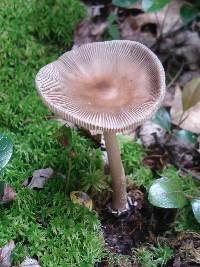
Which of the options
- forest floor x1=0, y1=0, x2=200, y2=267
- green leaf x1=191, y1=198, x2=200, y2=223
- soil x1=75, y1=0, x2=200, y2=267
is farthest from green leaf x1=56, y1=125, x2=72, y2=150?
green leaf x1=191, y1=198, x2=200, y2=223

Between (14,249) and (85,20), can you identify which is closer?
(14,249)

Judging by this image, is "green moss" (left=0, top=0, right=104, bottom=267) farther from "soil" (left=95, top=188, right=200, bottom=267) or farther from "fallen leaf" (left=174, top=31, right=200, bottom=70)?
"fallen leaf" (left=174, top=31, right=200, bottom=70)

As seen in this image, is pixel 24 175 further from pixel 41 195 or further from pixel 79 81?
pixel 79 81

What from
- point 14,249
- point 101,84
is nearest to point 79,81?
point 101,84

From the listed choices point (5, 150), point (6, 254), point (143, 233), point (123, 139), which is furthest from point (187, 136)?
point (6, 254)

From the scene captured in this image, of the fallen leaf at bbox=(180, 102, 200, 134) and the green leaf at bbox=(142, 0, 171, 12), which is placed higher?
the green leaf at bbox=(142, 0, 171, 12)

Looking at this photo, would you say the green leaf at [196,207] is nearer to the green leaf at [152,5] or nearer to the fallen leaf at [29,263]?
the fallen leaf at [29,263]

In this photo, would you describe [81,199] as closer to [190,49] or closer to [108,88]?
[108,88]
